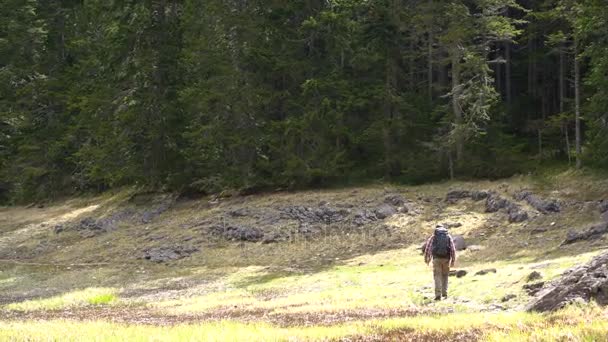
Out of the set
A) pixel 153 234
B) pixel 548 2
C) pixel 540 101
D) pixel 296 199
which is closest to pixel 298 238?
pixel 296 199

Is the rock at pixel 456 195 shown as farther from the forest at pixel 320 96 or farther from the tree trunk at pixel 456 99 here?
the tree trunk at pixel 456 99

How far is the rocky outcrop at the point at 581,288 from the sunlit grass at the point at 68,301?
15.2 meters

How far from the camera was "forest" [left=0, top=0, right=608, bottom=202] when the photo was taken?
1253 inches

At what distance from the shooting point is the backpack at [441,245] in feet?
54.3

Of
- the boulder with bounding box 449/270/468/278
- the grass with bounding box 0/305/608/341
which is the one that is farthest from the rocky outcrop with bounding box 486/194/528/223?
the grass with bounding box 0/305/608/341

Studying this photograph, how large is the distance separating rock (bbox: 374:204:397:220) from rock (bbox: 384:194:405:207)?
43cm

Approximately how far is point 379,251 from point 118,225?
1649 cm

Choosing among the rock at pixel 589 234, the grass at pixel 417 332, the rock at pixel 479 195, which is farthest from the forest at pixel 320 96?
the grass at pixel 417 332

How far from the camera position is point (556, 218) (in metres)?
25.3

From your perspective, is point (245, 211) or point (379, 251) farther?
point (245, 211)

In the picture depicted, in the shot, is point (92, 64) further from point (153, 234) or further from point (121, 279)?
point (121, 279)

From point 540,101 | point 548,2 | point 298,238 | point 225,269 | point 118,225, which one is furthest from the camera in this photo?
point 540,101

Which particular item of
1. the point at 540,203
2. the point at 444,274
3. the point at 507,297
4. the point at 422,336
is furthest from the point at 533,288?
the point at 540,203

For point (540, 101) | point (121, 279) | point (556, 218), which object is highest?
point (540, 101)
